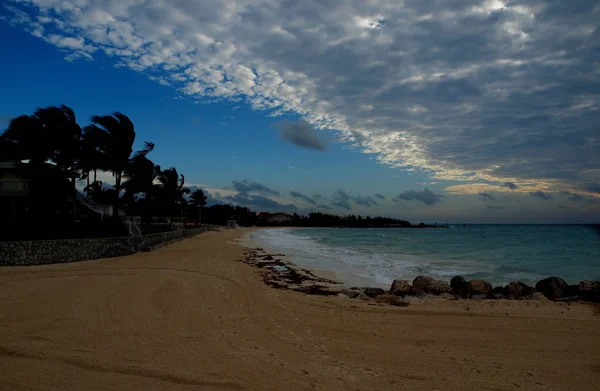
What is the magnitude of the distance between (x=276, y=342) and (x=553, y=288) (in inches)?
364

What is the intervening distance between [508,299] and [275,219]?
160630 mm

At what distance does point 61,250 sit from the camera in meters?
14.8

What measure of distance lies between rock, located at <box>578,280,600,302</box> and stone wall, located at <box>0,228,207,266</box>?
59.1 ft

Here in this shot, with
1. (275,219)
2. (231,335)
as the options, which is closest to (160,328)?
(231,335)

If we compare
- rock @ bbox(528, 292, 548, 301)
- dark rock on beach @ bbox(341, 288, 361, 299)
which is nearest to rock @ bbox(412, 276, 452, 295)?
dark rock on beach @ bbox(341, 288, 361, 299)

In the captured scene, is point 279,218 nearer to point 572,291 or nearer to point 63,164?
point 63,164

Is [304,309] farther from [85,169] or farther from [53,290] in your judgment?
[85,169]

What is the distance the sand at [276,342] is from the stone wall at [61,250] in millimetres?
5067

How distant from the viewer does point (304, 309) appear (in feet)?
26.0

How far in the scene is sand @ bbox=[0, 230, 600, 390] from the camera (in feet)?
13.8

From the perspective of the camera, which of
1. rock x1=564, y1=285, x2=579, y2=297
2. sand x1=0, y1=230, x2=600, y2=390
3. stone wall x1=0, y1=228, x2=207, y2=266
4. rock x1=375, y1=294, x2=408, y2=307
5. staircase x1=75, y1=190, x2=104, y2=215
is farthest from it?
staircase x1=75, y1=190, x2=104, y2=215

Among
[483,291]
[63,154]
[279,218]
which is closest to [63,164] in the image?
[63,154]

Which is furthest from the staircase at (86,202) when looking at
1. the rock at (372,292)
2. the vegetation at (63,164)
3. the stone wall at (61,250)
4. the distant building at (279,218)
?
the distant building at (279,218)

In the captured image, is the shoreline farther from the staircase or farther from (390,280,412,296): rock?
the staircase
